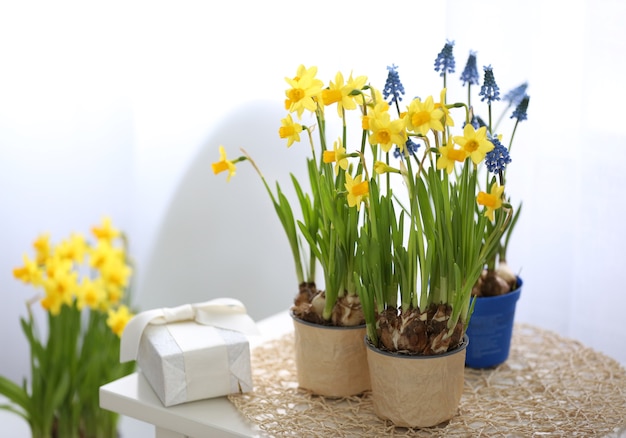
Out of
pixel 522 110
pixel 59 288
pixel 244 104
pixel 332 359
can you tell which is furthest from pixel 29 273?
pixel 522 110

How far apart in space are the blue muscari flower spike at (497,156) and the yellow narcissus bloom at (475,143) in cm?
2

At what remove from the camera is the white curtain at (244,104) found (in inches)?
47.6

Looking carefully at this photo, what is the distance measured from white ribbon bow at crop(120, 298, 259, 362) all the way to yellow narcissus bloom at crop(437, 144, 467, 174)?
37 centimetres

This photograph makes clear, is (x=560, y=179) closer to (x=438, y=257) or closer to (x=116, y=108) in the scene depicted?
(x=438, y=257)

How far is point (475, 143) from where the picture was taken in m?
0.79

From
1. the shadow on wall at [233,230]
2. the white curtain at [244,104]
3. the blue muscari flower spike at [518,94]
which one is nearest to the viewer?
the blue muscari flower spike at [518,94]

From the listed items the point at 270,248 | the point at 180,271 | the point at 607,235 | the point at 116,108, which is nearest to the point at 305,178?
the point at 270,248

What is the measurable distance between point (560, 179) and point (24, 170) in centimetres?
135

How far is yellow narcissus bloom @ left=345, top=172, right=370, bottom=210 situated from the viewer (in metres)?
0.83

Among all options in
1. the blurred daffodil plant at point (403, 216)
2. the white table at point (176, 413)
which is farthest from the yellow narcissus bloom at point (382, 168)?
the white table at point (176, 413)

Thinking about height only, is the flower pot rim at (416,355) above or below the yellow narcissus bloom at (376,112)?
below

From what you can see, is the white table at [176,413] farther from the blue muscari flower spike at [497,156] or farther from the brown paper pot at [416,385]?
the blue muscari flower spike at [497,156]

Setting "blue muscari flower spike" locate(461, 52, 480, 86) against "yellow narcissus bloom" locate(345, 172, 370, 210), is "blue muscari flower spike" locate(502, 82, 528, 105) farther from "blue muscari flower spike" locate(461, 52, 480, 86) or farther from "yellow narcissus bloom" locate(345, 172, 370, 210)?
"yellow narcissus bloom" locate(345, 172, 370, 210)

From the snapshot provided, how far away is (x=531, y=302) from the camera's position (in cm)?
134
